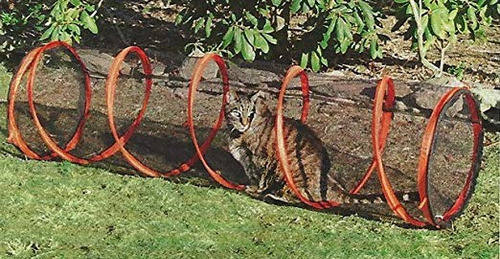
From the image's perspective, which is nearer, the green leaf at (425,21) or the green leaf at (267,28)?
the green leaf at (425,21)

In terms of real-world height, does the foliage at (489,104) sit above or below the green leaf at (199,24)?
below

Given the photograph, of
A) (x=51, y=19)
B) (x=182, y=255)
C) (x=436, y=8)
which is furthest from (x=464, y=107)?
(x=51, y=19)

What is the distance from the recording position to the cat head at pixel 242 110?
605 cm

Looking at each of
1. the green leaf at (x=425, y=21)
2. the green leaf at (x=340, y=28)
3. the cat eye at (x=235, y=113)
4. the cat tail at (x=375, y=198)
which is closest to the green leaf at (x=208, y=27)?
the green leaf at (x=340, y=28)

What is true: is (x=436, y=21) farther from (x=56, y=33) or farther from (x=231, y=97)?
(x=56, y=33)

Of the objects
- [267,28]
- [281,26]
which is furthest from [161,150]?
[281,26]

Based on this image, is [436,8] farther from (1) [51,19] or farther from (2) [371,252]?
(1) [51,19]

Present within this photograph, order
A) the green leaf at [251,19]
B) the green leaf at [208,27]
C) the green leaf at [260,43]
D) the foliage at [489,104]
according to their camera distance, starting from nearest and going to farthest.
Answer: the green leaf at [260,43] → the green leaf at [251,19] → the green leaf at [208,27] → the foliage at [489,104]

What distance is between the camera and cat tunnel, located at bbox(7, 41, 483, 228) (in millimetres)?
5176

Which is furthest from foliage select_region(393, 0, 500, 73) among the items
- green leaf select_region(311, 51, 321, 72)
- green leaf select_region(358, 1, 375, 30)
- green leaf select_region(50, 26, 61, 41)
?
green leaf select_region(50, 26, 61, 41)

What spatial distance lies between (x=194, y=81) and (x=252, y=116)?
58cm

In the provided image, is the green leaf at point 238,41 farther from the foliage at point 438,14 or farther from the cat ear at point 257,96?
the foliage at point 438,14

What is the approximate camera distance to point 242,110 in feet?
19.8

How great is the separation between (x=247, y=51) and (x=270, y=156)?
1.36 meters
